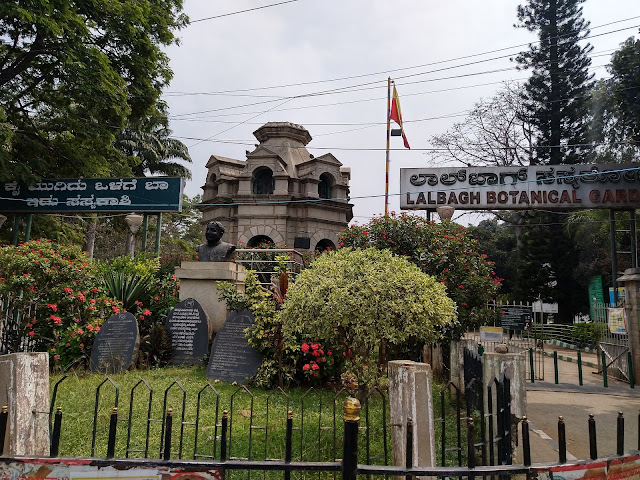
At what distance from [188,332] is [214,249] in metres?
1.97

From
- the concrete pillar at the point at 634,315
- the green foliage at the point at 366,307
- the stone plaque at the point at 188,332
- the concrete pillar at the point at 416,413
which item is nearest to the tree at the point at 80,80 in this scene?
the stone plaque at the point at 188,332

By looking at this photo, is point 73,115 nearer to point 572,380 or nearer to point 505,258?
point 572,380

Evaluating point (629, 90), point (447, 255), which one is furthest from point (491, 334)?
point (629, 90)

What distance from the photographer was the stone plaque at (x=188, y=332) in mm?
8297

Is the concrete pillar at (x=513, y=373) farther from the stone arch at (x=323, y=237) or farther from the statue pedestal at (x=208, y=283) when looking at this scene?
the stone arch at (x=323, y=237)

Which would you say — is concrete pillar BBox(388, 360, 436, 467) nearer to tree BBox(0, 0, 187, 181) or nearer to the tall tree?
tree BBox(0, 0, 187, 181)

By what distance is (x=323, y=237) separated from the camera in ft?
65.4

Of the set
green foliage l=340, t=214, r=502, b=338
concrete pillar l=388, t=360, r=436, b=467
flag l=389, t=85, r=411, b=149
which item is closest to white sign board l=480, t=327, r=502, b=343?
green foliage l=340, t=214, r=502, b=338

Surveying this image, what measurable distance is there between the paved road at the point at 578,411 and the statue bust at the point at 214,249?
6.31 meters

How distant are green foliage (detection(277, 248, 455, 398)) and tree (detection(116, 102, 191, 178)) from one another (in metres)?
22.9

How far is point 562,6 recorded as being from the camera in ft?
86.6

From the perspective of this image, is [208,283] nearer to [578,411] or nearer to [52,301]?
[52,301]

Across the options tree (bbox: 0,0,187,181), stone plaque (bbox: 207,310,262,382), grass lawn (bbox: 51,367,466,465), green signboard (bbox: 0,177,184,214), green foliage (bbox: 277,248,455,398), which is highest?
tree (bbox: 0,0,187,181)

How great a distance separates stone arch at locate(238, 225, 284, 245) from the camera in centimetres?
1940
